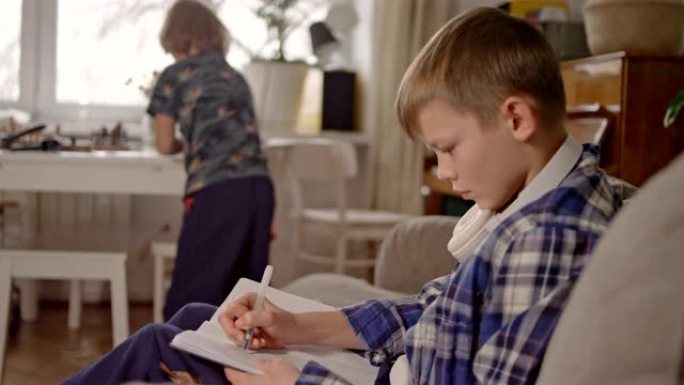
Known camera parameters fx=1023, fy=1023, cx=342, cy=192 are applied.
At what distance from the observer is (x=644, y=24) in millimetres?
2807

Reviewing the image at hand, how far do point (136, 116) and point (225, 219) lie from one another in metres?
1.80

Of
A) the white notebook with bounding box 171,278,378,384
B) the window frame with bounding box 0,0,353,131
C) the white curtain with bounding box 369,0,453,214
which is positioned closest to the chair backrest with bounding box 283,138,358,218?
the white curtain with bounding box 369,0,453,214

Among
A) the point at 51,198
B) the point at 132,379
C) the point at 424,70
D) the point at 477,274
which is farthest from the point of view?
the point at 51,198

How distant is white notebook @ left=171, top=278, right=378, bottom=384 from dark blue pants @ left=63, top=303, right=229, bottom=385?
0.04 metres

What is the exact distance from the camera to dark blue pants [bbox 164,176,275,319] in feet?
9.98

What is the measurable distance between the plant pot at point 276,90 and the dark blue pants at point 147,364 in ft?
10.8

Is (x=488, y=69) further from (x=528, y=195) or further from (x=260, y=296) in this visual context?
(x=260, y=296)

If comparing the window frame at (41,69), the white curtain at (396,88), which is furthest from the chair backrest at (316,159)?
the window frame at (41,69)

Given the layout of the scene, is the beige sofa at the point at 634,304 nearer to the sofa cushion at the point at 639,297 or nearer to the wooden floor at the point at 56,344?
the sofa cushion at the point at 639,297

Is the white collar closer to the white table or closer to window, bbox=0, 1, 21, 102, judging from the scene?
the white table

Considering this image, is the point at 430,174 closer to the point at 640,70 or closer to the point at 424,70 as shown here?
the point at 640,70

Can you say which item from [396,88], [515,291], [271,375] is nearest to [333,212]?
[396,88]

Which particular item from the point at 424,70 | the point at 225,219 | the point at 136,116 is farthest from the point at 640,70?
the point at 136,116

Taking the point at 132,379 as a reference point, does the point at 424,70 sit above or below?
above
